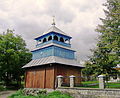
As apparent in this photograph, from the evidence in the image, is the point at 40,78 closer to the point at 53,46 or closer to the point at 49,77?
the point at 49,77

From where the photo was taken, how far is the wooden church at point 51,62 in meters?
17.4

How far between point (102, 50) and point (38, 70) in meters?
8.86

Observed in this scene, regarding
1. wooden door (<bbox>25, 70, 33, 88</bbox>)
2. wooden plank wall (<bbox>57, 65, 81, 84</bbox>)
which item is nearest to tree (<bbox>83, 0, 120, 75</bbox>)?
wooden plank wall (<bbox>57, 65, 81, 84</bbox>)

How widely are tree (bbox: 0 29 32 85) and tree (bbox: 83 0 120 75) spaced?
1663cm

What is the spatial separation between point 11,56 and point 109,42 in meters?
19.4

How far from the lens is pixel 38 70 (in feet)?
63.5

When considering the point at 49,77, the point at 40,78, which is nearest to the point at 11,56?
the point at 40,78

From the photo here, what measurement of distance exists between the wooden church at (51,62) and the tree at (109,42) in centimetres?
334

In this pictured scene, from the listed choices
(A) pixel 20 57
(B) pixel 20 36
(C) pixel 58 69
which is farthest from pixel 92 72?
(B) pixel 20 36

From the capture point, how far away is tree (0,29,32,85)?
27703mm

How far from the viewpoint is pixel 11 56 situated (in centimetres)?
2730

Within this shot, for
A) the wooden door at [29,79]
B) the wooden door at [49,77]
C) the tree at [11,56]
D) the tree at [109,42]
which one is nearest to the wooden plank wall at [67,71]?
the wooden door at [49,77]

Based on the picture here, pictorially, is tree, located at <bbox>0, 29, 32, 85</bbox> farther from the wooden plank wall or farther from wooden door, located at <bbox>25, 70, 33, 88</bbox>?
the wooden plank wall

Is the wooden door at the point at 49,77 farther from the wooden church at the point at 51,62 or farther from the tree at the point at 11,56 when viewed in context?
the tree at the point at 11,56
